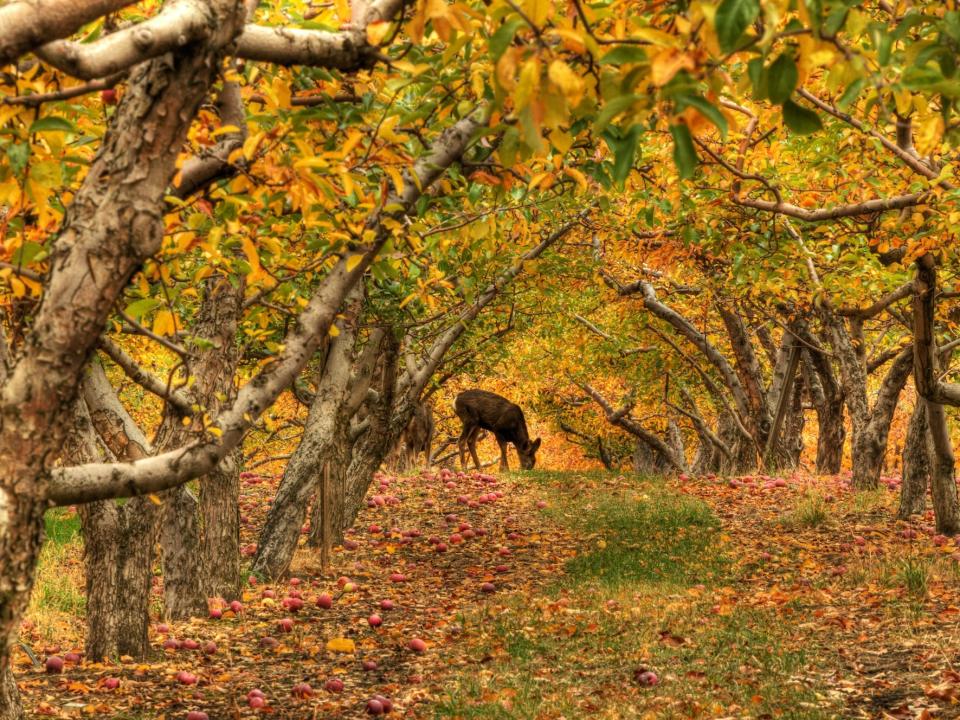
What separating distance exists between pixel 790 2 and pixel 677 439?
3158 centimetres

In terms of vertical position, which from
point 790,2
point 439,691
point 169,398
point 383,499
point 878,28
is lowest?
point 439,691

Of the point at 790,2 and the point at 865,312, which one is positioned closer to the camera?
the point at 790,2

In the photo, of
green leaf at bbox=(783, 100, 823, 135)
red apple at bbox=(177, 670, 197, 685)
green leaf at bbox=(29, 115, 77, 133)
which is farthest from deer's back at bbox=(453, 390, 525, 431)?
green leaf at bbox=(783, 100, 823, 135)

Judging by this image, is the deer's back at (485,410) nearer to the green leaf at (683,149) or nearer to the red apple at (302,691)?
the red apple at (302,691)

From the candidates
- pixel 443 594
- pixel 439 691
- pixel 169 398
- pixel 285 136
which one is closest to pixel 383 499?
pixel 443 594

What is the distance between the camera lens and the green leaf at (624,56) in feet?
9.12

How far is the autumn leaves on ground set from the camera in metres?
6.76

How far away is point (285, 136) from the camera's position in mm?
4176

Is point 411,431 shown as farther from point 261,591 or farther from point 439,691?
point 439,691

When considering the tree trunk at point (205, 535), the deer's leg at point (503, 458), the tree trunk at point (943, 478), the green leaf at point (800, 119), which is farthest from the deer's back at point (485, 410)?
the green leaf at point (800, 119)

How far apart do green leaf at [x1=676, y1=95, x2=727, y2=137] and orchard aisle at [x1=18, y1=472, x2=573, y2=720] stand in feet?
17.7

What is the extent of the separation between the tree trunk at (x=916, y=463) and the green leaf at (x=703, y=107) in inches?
425

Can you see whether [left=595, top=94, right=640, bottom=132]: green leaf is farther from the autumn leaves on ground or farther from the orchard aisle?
the orchard aisle

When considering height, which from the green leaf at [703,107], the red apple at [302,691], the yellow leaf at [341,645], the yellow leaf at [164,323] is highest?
the green leaf at [703,107]
